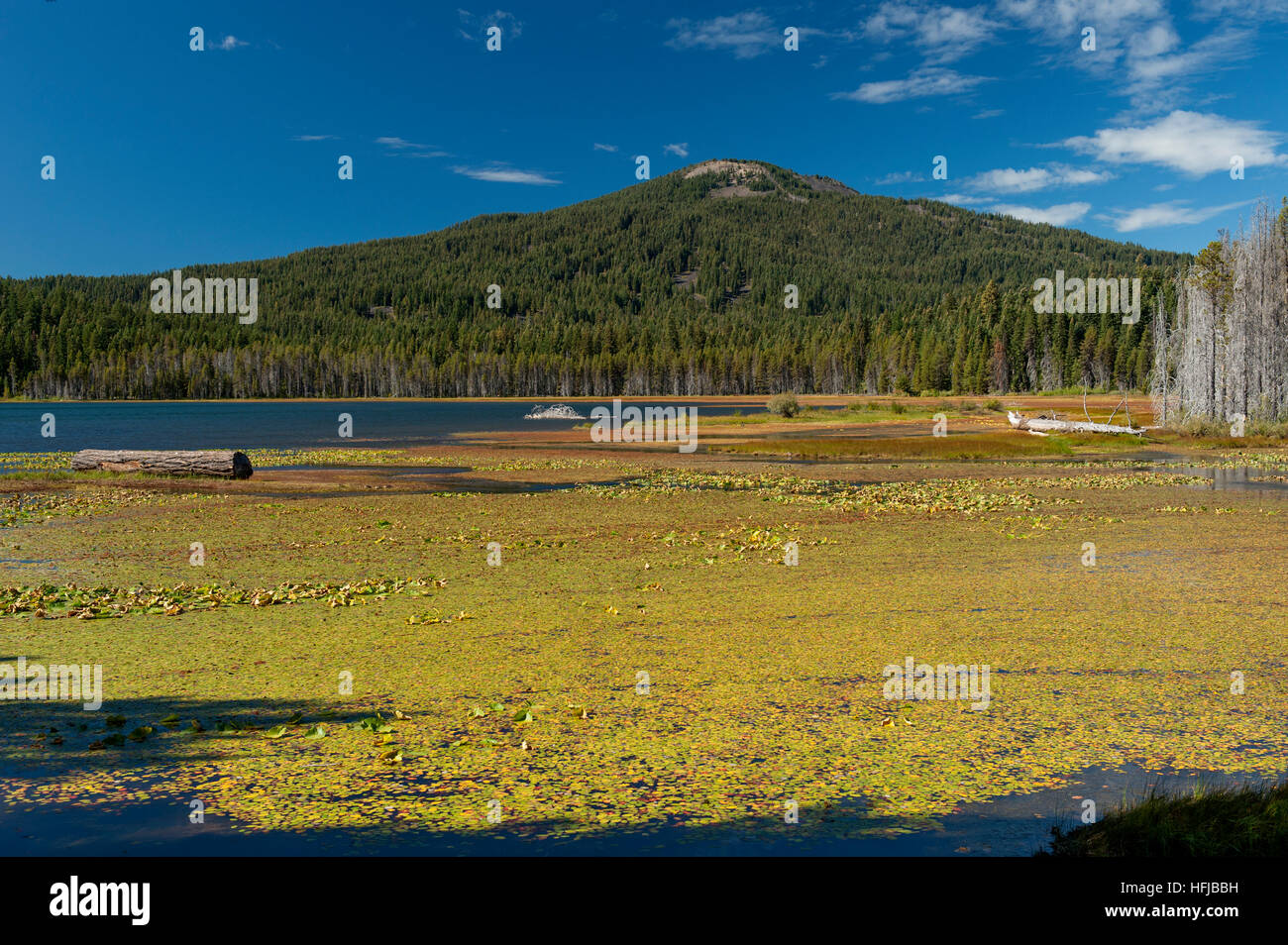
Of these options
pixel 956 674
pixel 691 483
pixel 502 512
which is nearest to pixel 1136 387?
pixel 691 483

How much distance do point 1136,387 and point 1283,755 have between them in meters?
159

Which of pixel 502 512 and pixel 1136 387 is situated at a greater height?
pixel 1136 387

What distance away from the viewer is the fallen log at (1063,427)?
63.7m

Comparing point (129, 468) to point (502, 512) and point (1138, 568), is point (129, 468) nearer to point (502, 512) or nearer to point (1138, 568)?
point (502, 512)

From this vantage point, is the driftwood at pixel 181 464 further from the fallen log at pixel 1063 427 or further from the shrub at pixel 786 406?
the shrub at pixel 786 406

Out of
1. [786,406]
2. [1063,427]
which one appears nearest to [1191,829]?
[1063,427]

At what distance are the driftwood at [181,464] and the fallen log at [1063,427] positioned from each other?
5367 centimetres

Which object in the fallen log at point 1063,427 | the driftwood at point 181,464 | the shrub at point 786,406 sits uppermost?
the shrub at point 786,406

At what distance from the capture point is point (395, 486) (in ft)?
116

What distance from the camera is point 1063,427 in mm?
68188

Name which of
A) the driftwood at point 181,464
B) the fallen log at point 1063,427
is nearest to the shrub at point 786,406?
the fallen log at point 1063,427

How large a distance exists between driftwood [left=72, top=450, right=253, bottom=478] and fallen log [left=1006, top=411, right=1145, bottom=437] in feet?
176
